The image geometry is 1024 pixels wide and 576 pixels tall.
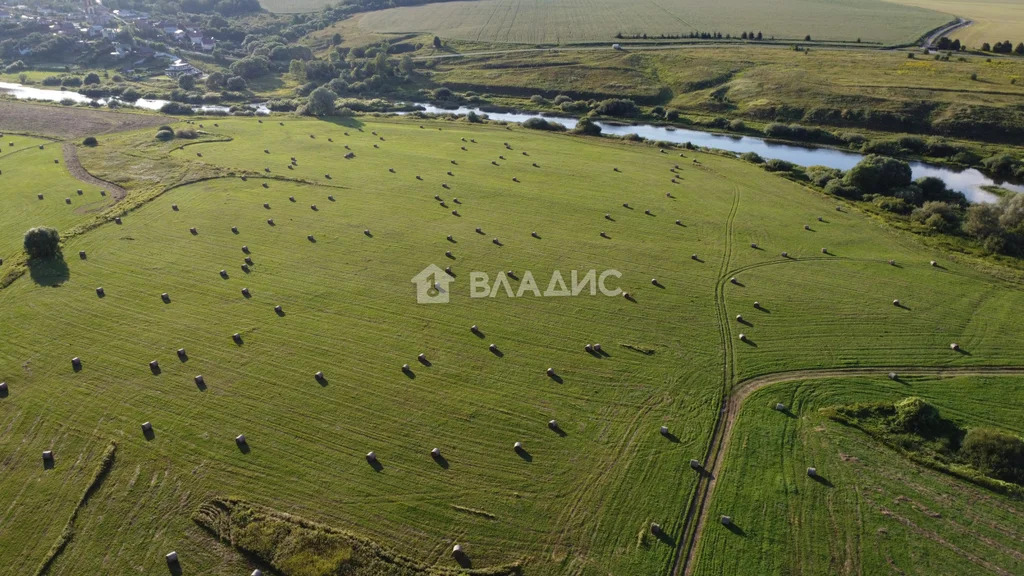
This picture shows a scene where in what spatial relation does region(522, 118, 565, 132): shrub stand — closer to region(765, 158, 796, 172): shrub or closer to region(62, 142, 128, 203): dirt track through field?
region(765, 158, 796, 172): shrub

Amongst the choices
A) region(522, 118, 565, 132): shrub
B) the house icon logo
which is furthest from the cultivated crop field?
region(522, 118, 565, 132): shrub

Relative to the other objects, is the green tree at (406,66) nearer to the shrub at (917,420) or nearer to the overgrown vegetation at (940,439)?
the overgrown vegetation at (940,439)

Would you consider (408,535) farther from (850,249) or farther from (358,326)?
(850,249)

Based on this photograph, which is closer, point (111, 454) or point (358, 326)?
point (111, 454)

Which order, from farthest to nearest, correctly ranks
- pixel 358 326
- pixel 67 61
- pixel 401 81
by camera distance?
1. pixel 67 61
2. pixel 401 81
3. pixel 358 326

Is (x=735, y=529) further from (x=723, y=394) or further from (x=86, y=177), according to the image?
(x=86, y=177)

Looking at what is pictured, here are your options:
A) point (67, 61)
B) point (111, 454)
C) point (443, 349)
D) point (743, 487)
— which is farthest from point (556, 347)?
point (67, 61)
